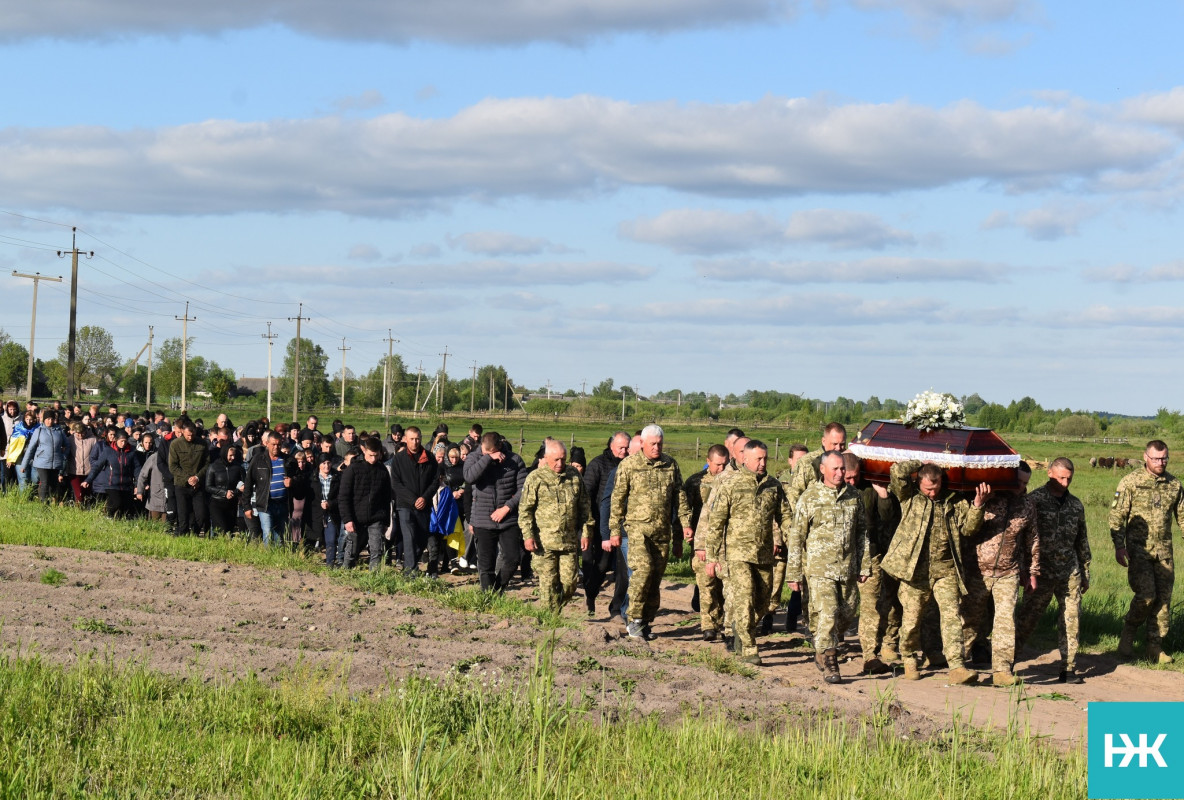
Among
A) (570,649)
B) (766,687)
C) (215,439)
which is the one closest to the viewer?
(766,687)

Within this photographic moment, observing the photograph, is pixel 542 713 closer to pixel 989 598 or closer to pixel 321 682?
pixel 321 682

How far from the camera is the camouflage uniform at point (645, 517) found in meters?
11.5

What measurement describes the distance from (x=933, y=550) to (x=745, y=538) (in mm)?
1600

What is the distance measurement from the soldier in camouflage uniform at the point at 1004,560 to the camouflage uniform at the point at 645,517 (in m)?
2.81

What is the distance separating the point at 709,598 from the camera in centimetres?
1195

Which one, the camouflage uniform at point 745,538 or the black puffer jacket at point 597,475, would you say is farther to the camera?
the black puffer jacket at point 597,475

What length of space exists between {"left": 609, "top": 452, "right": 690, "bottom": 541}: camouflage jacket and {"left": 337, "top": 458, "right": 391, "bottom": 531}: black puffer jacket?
3.67m

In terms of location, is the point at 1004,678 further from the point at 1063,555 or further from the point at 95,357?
the point at 95,357

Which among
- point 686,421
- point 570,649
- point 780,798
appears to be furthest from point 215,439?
point 686,421

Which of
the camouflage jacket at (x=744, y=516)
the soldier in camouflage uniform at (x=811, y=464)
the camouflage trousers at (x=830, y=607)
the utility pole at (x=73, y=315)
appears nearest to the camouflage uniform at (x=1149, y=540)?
the soldier in camouflage uniform at (x=811, y=464)

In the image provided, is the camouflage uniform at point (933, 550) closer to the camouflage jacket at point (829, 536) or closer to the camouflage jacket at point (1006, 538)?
the camouflage jacket at point (1006, 538)

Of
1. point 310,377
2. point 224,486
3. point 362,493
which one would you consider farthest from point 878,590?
point 310,377

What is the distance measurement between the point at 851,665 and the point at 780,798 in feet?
16.4

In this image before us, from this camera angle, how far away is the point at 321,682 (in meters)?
7.94
